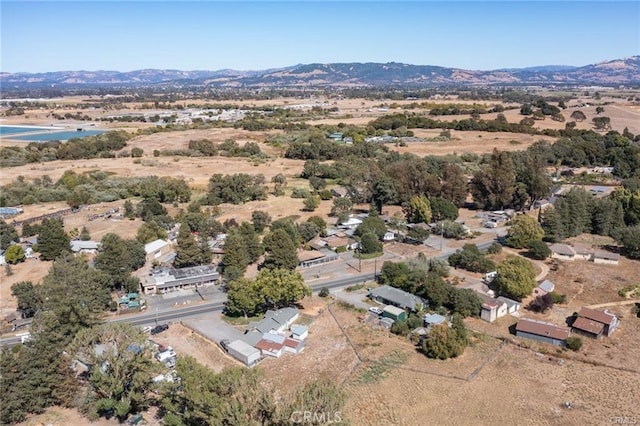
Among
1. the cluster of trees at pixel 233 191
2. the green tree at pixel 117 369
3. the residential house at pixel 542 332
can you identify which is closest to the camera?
the green tree at pixel 117 369

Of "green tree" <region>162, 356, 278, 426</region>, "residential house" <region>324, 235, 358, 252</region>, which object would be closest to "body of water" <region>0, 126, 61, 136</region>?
"residential house" <region>324, 235, 358, 252</region>

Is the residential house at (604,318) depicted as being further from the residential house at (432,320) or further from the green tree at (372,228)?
the green tree at (372,228)

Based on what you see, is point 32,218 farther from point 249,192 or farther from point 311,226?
point 311,226

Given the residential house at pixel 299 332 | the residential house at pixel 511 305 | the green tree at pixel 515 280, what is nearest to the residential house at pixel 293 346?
the residential house at pixel 299 332

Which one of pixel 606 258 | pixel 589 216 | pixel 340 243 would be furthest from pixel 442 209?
pixel 606 258

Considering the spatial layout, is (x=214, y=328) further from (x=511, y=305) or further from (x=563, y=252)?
(x=563, y=252)

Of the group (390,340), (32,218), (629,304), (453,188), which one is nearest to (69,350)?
(390,340)

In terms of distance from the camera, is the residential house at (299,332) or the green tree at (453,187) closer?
the residential house at (299,332)
